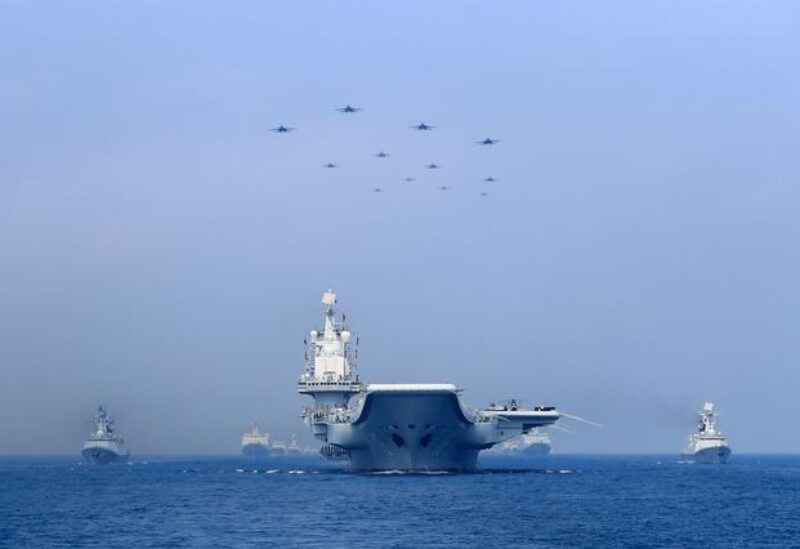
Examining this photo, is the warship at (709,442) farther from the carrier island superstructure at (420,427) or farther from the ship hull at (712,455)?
the carrier island superstructure at (420,427)

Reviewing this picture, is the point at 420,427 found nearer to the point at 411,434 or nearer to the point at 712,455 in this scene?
the point at 411,434

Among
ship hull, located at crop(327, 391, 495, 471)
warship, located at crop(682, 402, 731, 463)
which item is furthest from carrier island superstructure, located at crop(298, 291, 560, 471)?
warship, located at crop(682, 402, 731, 463)

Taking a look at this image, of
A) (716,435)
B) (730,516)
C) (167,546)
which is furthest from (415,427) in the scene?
(716,435)

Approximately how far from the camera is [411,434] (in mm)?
104000

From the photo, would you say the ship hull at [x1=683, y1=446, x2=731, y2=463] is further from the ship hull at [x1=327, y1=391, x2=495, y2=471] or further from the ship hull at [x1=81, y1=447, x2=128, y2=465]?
the ship hull at [x1=327, y1=391, x2=495, y2=471]

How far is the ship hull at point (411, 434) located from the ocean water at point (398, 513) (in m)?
1.50

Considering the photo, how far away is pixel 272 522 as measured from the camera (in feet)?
226

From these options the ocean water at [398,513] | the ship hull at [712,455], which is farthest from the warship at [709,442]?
the ocean water at [398,513]

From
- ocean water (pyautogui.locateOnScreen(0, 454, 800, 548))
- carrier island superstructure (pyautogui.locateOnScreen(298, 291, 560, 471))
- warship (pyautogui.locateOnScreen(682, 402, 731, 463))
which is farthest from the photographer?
warship (pyautogui.locateOnScreen(682, 402, 731, 463))

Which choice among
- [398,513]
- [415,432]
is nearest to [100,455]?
[415,432]

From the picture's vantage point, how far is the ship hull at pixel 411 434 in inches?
3944

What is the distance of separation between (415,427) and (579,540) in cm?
4081

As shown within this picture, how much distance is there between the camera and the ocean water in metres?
62.4

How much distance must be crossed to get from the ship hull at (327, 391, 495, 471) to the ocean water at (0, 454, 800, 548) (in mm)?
1499
